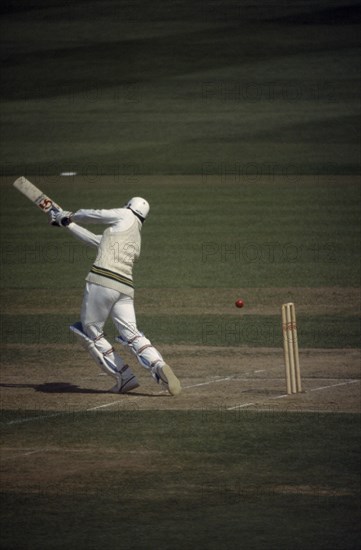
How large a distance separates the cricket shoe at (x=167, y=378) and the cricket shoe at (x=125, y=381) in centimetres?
47

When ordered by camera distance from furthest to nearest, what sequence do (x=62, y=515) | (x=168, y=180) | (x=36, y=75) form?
1. (x=36, y=75)
2. (x=168, y=180)
3. (x=62, y=515)

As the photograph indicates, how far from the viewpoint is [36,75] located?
49.3 meters

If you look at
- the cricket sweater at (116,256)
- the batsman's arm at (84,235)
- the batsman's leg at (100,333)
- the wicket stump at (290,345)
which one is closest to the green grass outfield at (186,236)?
the batsman's leg at (100,333)

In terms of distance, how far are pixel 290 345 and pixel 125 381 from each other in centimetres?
203

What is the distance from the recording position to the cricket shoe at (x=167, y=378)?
1514cm

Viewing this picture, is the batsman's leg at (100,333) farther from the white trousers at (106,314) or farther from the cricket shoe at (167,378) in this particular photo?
the cricket shoe at (167,378)

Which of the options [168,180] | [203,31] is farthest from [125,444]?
[203,31]

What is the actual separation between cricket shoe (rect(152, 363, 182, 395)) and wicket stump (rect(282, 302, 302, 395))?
130 cm

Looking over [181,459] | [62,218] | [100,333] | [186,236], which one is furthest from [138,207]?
[186,236]

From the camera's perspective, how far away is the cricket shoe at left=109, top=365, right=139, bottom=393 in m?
15.6

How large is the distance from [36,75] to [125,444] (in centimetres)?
3708

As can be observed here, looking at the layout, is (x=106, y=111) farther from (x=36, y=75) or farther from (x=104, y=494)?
(x=104, y=494)

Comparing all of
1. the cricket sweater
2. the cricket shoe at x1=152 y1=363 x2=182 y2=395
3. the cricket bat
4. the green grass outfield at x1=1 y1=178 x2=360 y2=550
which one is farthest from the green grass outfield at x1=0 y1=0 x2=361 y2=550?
the cricket bat

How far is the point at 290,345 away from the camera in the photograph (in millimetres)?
15328
